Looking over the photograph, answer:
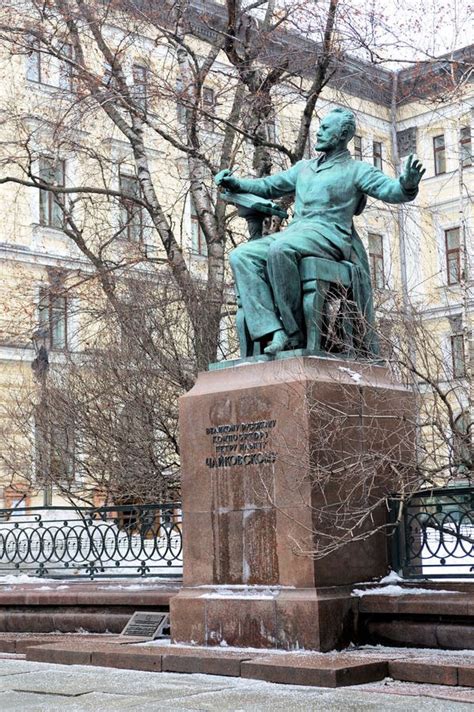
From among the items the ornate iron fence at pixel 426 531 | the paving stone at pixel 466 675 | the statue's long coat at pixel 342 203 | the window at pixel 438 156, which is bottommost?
the paving stone at pixel 466 675

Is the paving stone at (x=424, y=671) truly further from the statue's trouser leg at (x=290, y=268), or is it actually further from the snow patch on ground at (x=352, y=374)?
the statue's trouser leg at (x=290, y=268)

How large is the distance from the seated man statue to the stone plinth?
0.42 metres

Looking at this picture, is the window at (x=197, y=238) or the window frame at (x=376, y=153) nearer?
the window frame at (x=376, y=153)

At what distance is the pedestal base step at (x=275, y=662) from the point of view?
7406 millimetres

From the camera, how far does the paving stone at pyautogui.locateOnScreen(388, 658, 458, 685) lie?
7.34 meters

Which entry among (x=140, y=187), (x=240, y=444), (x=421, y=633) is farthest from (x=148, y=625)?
(x=140, y=187)

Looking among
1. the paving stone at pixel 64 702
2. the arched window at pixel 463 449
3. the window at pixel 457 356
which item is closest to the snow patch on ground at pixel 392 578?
the arched window at pixel 463 449

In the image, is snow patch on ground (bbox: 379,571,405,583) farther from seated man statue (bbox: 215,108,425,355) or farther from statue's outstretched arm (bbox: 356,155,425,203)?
statue's outstretched arm (bbox: 356,155,425,203)

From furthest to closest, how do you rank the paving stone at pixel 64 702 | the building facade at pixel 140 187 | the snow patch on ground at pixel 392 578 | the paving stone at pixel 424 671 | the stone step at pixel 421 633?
the building facade at pixel 140 187 → the snow patch on ground at pixel 392 578 → the stone step at pixel 421 633 → the paving stone at pixel 424 671 → the paving stone at pixel 64 702

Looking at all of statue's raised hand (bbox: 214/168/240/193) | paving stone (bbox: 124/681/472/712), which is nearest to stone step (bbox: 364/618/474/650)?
paving stone (bbox: 124/681/472/712)

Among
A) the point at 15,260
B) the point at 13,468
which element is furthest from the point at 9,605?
the point at 15,260

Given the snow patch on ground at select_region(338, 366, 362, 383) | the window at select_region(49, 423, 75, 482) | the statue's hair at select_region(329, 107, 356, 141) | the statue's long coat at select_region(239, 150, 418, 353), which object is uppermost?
the statue's hair at select_region(329, 107, 356, 141)

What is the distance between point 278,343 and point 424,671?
117 inches

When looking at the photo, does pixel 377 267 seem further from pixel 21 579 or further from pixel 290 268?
pixel 290 268
